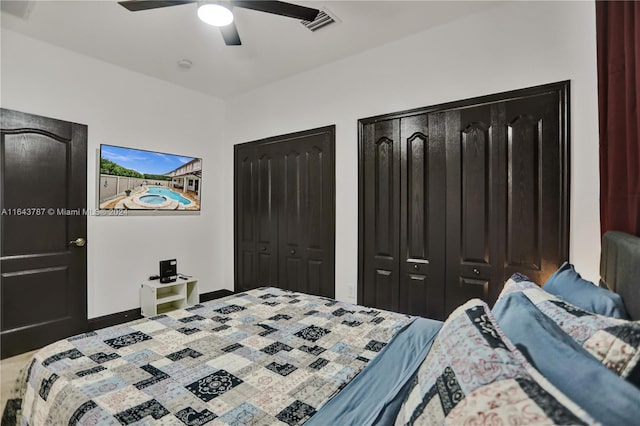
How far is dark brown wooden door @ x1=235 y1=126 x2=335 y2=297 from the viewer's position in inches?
135

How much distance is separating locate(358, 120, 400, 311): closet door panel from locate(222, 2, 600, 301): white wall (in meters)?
0.15

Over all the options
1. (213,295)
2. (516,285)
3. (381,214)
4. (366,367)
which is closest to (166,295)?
(213,295)

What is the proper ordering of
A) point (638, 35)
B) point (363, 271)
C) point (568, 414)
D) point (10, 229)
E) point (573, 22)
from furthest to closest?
point (363, 271), point (10, 229), point (573, 22), point (638, 35), point (568, 414)

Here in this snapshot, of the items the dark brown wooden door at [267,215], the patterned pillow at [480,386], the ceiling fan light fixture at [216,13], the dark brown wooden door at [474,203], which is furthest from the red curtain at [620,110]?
the dark brown wooden door at [267,215]

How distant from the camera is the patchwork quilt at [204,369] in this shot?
100 centimetres

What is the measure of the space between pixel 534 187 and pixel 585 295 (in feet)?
4.78

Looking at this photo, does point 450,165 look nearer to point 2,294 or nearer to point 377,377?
point 377,377

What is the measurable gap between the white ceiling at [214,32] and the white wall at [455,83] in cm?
16

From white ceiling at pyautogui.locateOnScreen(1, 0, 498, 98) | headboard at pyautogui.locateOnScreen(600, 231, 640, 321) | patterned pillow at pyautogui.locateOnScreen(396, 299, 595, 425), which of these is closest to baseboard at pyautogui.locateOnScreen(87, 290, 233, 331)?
white ceiling at pyautogui.locateOnScreen(1, 0, 498, 98)

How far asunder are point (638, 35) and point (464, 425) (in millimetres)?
1665

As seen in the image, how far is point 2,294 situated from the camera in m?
2.75

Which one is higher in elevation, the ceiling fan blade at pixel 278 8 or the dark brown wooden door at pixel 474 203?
the ceiling fan blade at pixel 278 8

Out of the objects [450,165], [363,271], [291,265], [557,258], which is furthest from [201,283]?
[557,258]

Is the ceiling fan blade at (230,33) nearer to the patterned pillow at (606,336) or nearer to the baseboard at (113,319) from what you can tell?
the patterned pillow at (606,336)
